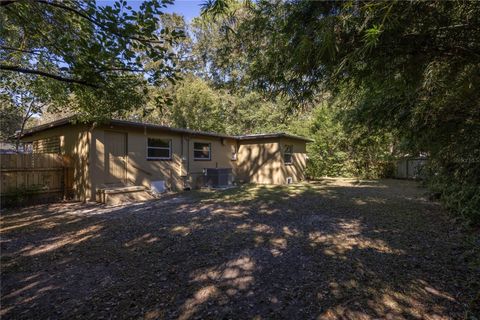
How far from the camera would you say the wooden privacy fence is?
7.55m

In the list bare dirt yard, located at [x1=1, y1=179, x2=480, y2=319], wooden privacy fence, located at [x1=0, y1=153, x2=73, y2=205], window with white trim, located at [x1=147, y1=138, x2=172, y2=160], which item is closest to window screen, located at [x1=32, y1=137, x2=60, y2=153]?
wooden privacy fence, located at [x1=0, y1=153, x2=73, y2=205]

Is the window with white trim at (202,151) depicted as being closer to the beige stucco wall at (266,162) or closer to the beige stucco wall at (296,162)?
the beige stucco wall at (266,162)

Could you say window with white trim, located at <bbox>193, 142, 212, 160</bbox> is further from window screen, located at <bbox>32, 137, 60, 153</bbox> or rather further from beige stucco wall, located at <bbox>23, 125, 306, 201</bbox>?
window screen, located at <bbox>32, 137, 60, 153</bbox>

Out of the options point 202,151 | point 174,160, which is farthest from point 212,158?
point 174,160

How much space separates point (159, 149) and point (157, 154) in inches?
8.9

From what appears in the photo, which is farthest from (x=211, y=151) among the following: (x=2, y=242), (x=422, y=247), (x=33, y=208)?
(x=422, y=247)

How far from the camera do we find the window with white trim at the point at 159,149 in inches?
406

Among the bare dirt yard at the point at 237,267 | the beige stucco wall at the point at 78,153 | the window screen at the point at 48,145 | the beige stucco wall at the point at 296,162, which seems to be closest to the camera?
the bare dirt yard at the point at 237,267

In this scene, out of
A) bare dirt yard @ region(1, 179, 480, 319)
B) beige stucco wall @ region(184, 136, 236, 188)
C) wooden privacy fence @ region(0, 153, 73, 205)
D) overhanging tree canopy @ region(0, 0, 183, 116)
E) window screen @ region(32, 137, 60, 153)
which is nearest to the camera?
bare dirt yard @ region(1, 179, 480, 319)

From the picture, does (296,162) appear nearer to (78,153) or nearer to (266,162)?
(266,162)

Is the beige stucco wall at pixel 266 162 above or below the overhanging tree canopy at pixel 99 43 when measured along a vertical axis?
below

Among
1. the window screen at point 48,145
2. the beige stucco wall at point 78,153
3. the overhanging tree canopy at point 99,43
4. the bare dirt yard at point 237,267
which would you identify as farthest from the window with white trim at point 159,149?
the overhanging tree canopy at point 99,43

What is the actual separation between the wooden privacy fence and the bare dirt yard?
2029mm

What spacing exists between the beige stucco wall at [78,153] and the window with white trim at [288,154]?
30.3ft
